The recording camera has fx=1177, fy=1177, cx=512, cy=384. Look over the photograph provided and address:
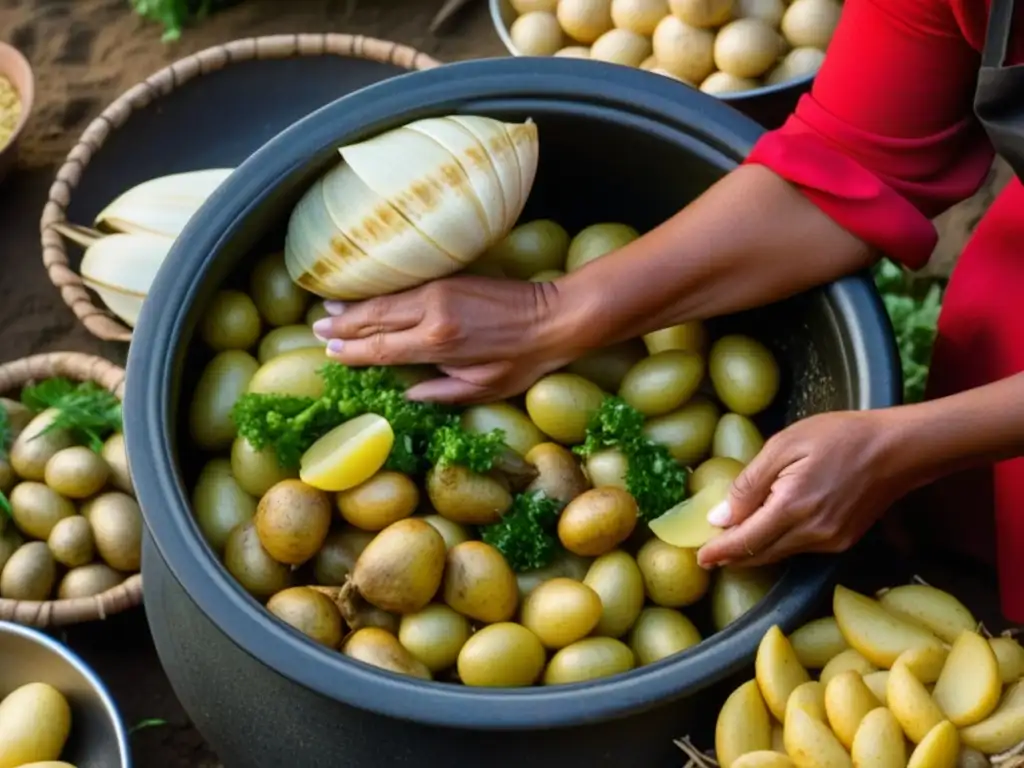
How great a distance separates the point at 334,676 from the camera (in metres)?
1.06

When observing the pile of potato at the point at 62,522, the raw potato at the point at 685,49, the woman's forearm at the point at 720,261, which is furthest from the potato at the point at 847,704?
the raw potato at the point at 685,49

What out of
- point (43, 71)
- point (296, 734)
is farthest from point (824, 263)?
point (43, 71)

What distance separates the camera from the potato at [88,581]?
5.47 feet

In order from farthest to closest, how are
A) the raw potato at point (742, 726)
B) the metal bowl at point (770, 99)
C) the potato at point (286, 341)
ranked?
the metal bowl at point (770, 99)
the potato at point (286, 341)
the raw potato at point (742, 726)

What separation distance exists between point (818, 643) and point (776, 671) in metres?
0.12

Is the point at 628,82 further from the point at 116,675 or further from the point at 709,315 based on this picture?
the point at 116,675

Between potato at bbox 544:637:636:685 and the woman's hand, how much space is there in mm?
314

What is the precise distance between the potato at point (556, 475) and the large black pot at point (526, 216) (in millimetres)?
251

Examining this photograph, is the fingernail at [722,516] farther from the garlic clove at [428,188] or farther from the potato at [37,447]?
the potato at [37,447]

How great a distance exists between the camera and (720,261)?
1314mm

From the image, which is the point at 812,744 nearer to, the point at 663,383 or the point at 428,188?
the point at 663,383

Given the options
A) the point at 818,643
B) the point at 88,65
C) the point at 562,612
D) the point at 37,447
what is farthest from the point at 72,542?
the point at 88,65

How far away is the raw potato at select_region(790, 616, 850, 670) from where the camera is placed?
44.8 inches

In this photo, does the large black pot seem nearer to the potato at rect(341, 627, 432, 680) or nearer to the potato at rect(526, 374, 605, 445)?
the potato at rect(341, 627, 432, 680)
